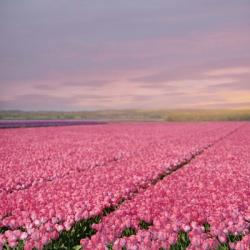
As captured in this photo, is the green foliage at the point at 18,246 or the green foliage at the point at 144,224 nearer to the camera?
the green foliage at the point at 18,246

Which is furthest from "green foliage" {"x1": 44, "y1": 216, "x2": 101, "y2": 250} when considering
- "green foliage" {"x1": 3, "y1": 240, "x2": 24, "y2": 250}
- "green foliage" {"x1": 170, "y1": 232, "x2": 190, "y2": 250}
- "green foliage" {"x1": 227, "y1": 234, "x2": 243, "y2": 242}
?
"green foliage" {"x1": 227, "y1": 234, "x2": 243, "y2": 242}

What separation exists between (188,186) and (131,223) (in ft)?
11.0

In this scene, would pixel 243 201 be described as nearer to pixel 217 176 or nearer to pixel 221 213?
pixel 221 213

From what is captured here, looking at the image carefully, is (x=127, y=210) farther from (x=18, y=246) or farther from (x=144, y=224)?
(x=18, y=246)

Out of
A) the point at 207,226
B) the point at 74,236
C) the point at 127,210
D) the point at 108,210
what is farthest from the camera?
the point at 108,210

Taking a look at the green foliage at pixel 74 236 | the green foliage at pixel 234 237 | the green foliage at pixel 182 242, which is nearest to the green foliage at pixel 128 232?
the green foliage at pixel 74 236

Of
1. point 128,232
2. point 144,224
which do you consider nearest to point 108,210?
point 144,224

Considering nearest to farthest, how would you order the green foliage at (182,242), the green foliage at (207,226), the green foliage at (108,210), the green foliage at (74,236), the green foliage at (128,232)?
the green foliage at (182,242) → the green foliage at (74,236) → the green foliage at (128,232) → the green foliage at (207,226) → the green foliage at (108,210)

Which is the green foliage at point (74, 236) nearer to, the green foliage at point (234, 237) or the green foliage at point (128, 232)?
the green foliage at point (128, 232)

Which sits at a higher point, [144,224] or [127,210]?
[127,210]

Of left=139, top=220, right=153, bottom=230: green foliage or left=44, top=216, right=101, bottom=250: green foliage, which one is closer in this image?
left=44, top=216, right=101, bottom=250: green foliage

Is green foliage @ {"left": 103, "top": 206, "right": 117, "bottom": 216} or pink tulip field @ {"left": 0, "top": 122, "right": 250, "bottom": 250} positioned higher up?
pink tulip field @ {"left": 0, "top": 122, "right": 250, "bottom": 250}

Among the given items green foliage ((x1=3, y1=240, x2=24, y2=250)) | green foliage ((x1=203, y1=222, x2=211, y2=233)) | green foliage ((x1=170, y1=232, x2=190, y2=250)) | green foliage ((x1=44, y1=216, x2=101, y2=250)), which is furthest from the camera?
green foliage ((x1=203, y1=222, x2=211, y2=233))

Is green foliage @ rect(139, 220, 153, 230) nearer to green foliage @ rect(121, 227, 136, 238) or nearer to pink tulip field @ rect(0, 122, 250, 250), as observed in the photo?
pink tulip field @ rect(0, 122, 250, 250)
